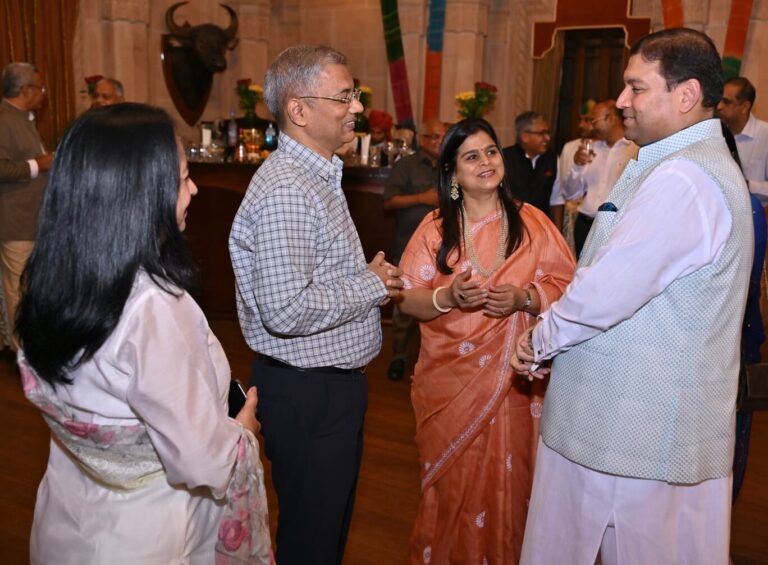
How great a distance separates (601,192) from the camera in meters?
5.42

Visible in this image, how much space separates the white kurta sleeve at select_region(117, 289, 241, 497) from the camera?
4.23ft

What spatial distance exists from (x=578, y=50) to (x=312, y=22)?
359cm

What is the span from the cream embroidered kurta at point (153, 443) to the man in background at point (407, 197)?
363 centimetres

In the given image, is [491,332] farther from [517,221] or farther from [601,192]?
[601,192]

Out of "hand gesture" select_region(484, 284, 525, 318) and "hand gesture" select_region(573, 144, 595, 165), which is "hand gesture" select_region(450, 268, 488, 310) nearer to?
"hand gesture" select_region(484, 284, 525, 318)

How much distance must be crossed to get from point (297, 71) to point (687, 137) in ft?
3.22

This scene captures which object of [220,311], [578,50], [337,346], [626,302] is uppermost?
[578,50]

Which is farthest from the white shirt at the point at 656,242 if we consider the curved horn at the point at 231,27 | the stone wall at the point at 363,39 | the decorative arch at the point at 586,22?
the decorative arch at the point at 586,22

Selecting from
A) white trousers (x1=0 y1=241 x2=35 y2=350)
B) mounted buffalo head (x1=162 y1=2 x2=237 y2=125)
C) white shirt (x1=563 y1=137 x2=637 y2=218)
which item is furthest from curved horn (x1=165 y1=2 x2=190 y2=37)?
white shirt (x1=563 y1=137 x2=637 y2=218)

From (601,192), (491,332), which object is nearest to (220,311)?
(601,192)

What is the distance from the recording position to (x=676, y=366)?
1.71 meters

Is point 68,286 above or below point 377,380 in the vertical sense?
above

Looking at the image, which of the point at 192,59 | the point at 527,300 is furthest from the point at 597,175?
the point at 192,59

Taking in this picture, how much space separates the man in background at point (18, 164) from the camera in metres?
4.72
